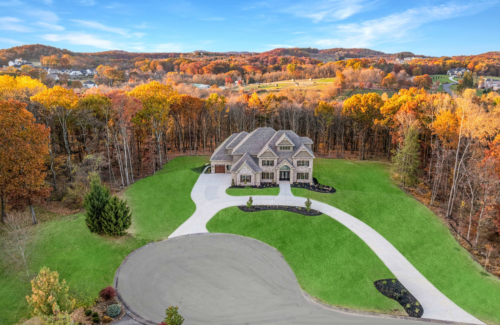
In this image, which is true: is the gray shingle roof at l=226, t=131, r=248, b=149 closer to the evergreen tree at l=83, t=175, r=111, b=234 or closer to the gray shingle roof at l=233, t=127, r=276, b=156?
the gray shingle roof at l=233, t=127, r=276, b=156

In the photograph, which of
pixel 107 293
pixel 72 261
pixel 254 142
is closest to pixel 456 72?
pixel 254 142

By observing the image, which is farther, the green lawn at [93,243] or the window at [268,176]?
the window at [268,176]

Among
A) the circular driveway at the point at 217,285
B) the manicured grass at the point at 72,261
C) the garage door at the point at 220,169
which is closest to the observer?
the circular driveway at the point at 217,285

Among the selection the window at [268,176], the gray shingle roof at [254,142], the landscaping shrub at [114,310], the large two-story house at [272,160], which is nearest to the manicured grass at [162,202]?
the large two-story house at [272,160]

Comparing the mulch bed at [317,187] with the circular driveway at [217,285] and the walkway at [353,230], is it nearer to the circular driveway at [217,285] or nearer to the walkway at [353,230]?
the walkway at [353,230]

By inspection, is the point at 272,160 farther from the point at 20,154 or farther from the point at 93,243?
the point at 20,154
